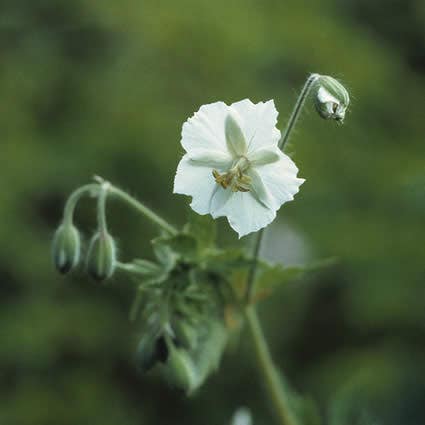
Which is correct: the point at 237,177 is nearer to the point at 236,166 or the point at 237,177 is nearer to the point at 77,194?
the point at 236,166

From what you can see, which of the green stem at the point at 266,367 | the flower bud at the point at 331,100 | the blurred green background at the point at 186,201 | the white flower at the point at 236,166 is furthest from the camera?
the blurred green background at the point at 186,201

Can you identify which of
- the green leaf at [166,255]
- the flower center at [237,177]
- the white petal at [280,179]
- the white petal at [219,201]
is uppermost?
the white petal at [280,179]

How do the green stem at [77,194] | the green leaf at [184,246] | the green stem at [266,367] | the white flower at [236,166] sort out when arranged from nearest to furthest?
the white flower at [236,166]
the green leaf at [184,246]
the green stem at [77,194]
the green stem at [266,367]

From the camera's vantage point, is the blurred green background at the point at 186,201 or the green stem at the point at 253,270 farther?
the blurred green background at the point at 186,201

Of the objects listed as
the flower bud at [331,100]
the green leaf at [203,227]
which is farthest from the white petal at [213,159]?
the flower bud at [331,100]

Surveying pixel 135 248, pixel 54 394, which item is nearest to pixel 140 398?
pixel 54 394

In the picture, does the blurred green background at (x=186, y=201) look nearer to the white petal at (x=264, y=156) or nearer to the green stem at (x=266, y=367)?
the green stem at (x=266, y=367)

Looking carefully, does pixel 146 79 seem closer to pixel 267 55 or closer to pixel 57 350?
pixel 267 55
